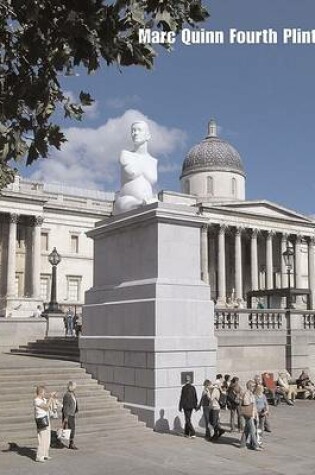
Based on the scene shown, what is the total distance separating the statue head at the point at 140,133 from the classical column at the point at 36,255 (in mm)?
47897

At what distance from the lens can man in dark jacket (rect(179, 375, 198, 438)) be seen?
1529 centimetres

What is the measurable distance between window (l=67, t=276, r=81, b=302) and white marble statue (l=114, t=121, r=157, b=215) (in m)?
52.8

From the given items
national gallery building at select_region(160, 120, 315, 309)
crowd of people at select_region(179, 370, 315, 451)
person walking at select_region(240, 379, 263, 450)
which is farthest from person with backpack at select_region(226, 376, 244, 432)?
national gallery building at select_region(160, 120, 315, 309)

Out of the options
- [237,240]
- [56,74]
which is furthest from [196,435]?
[237,240]

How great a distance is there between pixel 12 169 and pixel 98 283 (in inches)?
183

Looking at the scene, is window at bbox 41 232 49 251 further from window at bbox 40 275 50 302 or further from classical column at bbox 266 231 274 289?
classical column at bbox 266 231 274 289

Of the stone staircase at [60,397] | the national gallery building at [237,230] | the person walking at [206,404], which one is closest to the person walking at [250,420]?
the person walking at [206,404]

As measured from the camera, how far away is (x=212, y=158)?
264 feet

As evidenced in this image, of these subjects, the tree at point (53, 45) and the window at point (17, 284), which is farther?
the window at point (17, 284)

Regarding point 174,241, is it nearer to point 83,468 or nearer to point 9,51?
point 83,468

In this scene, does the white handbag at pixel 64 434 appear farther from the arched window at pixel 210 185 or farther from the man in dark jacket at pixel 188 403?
the arched window at pixel 210 185

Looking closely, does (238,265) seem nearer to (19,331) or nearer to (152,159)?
(19,331)

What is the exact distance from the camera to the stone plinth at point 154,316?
16219 millimetres

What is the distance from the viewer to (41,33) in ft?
24.3
